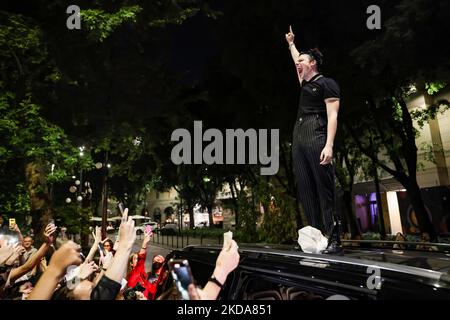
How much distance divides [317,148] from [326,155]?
16 cm

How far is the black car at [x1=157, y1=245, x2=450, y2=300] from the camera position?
Answer: 1612 millimetres

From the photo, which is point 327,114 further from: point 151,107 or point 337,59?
point 151,107

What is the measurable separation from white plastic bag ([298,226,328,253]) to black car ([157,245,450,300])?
1.24 feet

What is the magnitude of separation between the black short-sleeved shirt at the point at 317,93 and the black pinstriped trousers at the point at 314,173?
0.25 ft

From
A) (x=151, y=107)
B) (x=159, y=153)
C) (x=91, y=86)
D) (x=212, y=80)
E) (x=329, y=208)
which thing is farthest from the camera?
(x=159, y=153)

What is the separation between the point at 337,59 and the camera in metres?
12.4

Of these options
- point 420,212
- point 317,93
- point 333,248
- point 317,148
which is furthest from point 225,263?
point 420,212

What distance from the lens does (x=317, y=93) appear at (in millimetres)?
3385

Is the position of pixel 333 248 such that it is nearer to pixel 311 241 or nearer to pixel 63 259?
pixel 311 241

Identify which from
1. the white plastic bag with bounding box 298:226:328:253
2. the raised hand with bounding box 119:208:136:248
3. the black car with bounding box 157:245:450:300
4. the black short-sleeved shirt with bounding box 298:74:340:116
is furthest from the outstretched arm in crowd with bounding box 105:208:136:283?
the black short-sleeved shirt with bounding box 298:74:340:116

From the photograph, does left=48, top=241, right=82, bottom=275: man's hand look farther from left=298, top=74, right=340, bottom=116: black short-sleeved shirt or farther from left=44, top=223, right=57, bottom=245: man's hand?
left=298, top=74, right=340, bottom=116: black short-sleeved shirt
